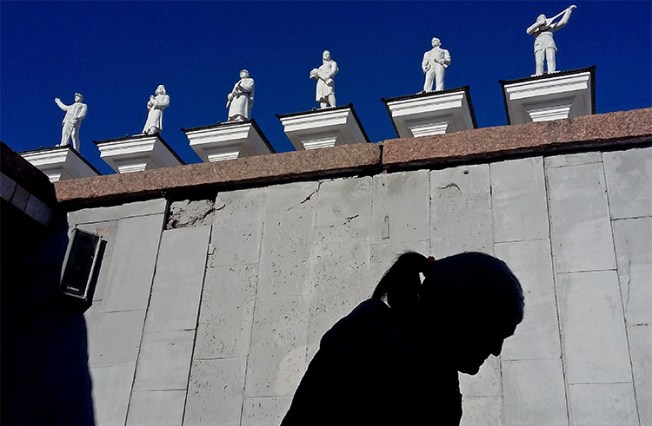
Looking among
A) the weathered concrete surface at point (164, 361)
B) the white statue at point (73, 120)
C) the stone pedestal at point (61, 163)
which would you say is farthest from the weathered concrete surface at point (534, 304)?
the white statue at point (73, 120)

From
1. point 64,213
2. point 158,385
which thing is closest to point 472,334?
point 158,385

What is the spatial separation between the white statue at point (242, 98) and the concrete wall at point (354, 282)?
12.3 m

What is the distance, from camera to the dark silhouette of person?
1832mm

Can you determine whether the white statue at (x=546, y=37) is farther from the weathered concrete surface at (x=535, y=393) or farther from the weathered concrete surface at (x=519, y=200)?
the weathered concrete surface at (x=535, y=393)

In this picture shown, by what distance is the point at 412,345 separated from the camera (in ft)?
6.62

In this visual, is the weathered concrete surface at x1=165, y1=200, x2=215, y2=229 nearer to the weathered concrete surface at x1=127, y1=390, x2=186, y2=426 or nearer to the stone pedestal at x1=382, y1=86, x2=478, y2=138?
the weathered concrete surface at x1=127, y1=390, x2=186, y2=426

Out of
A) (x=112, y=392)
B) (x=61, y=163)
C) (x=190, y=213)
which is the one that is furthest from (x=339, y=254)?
(x=61, y=163)

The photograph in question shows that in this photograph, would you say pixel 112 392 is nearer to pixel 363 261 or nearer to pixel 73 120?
pixel 363 261

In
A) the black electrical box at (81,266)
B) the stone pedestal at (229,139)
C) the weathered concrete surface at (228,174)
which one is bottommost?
the black electrical box at (81,266)

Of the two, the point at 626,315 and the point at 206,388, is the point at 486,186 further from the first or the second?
the point at 206,388

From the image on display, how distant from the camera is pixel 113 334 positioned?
6.20m

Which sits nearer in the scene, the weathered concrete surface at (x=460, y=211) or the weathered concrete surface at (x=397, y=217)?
the weathered concrete surface at (x=460, y=211)

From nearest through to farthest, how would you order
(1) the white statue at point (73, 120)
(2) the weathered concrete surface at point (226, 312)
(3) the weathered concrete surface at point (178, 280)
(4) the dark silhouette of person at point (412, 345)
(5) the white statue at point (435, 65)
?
1. (4) the dark silhouette of person at point (412, 345)
2. (2) the weathered concrete surface at point (226, 312)
3. (3) the weathered concrete surface at point (178, 280)
4. (5) the white statue at point (435, 65)
5. (1) the white statue at point (73, 120)

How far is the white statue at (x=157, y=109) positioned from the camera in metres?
20.2
